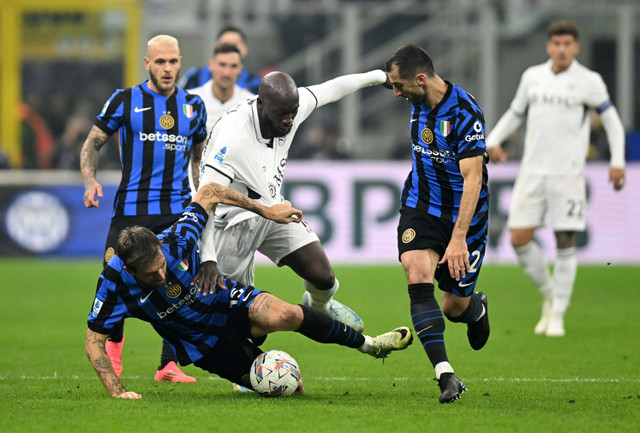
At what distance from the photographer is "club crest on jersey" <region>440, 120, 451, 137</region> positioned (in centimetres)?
643

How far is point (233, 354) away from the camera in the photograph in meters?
6.32

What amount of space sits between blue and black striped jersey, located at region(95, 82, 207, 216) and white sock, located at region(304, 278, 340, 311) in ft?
3.57

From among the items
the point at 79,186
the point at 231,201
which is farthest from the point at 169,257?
the point at 79,186

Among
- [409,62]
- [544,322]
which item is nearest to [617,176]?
[544,322]

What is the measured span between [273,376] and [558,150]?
442cm

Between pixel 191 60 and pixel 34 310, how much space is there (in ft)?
25.7

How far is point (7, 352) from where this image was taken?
839cm

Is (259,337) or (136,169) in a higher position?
(136,169)

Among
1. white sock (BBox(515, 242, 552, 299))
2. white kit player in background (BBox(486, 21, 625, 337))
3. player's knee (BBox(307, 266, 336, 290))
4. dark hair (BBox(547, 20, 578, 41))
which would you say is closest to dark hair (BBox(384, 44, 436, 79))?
player's knee (BBox(307, 266, 336, 290))

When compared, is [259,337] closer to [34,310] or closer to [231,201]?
[231,201]

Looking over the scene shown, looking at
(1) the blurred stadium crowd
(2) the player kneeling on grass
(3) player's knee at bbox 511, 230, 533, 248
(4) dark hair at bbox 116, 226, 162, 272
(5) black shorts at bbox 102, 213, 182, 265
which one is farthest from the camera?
(1) the blurred stadium crowd

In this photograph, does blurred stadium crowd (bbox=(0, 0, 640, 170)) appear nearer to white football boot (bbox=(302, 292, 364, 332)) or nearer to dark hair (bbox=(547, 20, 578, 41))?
dark hair (bbox=(547, 20, 578, 41))

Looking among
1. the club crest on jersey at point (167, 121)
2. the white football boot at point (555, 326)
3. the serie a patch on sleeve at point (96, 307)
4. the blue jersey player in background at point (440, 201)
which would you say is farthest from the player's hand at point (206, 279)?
the white football boot at point (555, 326)

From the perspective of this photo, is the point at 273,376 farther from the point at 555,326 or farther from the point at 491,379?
the point at 555,326
